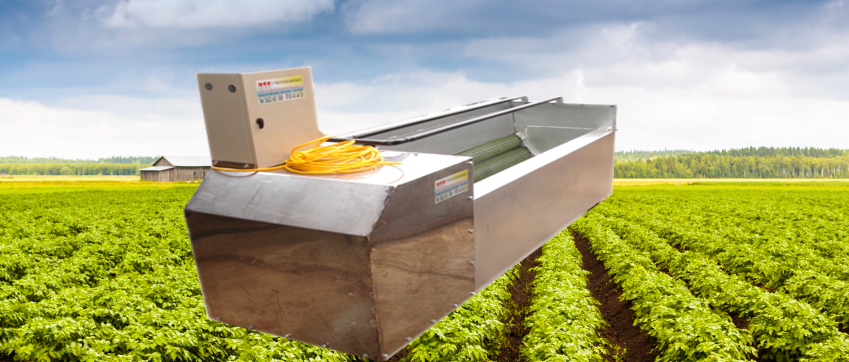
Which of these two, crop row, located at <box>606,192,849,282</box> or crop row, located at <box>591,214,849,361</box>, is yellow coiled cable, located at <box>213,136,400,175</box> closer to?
crop row, located at <box>591,214,849,361</box>

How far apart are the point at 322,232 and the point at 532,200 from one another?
2.54 meters

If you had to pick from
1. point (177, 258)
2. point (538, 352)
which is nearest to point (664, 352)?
point (538, 352)

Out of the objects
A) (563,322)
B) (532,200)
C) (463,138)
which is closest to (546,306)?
(563,322)

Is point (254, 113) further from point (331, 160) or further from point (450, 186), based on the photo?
point (450, 186)

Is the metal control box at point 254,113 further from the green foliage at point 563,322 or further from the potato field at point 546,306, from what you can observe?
the green foliage at point 563,322

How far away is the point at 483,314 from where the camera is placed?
7.48m

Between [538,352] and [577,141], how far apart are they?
7.93 ft

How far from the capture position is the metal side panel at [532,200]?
469 centimetres

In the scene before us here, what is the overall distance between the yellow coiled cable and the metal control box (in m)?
0.08

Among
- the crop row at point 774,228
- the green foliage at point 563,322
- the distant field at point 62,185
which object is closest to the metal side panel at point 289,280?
the green foliage at point 563,322

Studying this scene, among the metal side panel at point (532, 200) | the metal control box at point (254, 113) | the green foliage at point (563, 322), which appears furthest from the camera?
the green foliage at point (563, 322)

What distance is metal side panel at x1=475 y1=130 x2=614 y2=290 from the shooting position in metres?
4.69

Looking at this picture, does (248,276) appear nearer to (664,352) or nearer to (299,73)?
(299,73)

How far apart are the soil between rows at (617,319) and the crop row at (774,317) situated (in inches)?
46.1
